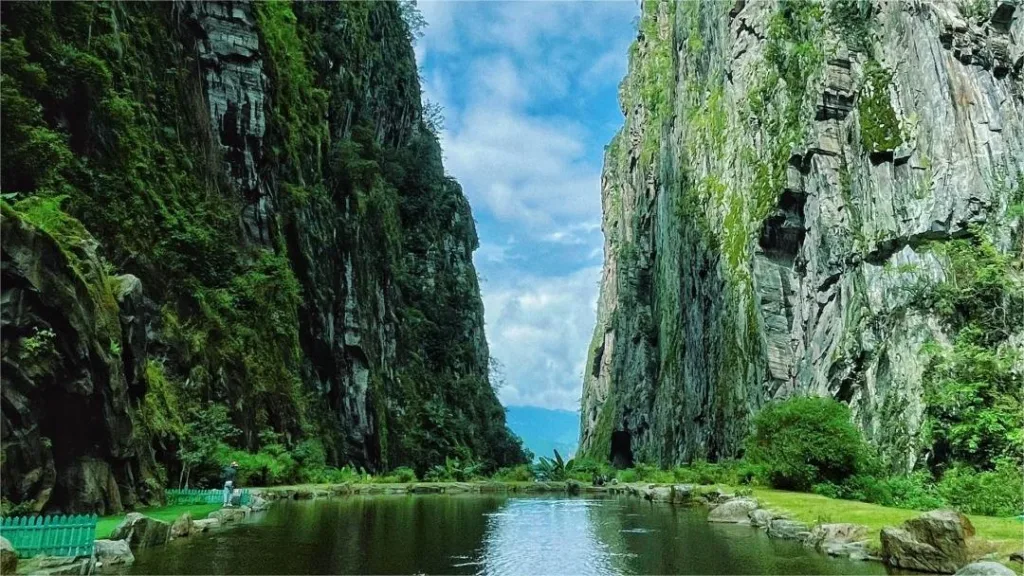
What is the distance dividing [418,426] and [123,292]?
132ft

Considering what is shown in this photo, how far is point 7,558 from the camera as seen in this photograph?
9156 mm

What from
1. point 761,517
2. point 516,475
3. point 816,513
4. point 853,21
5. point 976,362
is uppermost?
point 853,21

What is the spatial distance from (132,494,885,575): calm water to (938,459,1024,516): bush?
21.2 feet

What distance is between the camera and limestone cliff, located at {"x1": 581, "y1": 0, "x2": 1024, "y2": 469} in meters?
29.9

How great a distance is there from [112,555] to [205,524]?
5.44m

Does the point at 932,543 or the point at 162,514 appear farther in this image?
the point at 162,514

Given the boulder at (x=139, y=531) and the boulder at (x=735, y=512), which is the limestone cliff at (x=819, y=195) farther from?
the boulder at (x=139, y=531)

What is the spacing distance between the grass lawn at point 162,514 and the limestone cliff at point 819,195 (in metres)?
25.4

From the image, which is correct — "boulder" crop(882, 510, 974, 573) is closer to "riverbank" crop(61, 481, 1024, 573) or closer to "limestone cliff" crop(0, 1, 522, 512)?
"riverbank" crop(61, 481, 1024, 573)

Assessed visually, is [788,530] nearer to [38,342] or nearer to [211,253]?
[38,342]

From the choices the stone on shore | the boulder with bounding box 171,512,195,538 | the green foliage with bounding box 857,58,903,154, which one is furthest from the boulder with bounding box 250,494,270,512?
the green foliage with bounding box 857,58,903,154

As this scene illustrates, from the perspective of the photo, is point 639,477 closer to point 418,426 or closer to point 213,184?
point 418,426

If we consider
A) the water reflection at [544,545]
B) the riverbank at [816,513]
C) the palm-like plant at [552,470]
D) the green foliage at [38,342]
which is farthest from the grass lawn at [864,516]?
the palm-like plant at [552,470]

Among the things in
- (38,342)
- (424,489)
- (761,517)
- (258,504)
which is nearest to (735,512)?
(761,517)
